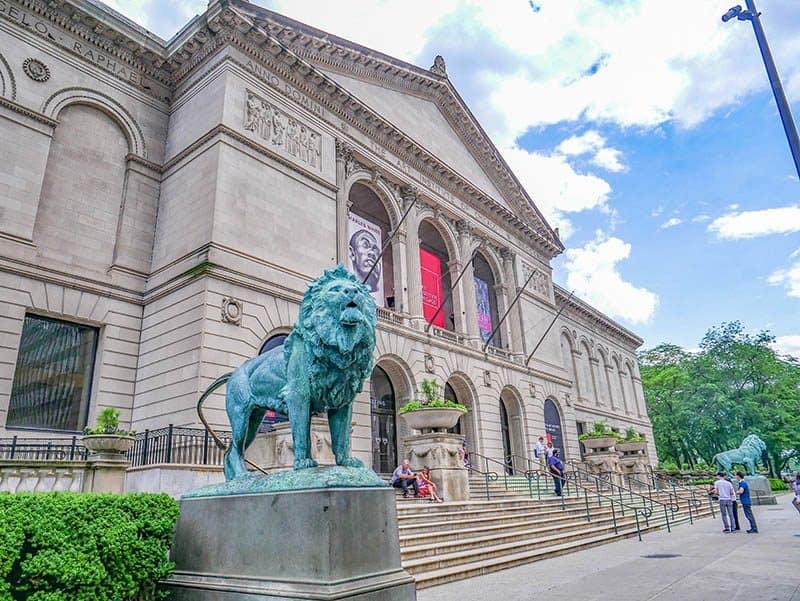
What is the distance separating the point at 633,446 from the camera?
31.3 metres

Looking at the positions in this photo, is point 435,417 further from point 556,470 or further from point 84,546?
point 84,546

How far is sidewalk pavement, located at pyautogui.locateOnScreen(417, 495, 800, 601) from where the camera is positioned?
286 inches

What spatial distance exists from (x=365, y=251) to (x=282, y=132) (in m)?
5.73

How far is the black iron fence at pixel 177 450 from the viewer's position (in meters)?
13.5

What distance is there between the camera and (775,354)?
50625mm

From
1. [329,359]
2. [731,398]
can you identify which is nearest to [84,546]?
[329,359]

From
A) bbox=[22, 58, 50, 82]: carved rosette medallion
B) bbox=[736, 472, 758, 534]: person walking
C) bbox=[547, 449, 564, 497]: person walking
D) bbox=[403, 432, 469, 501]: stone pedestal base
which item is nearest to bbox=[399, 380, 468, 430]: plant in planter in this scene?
bbox=[403, 432, 469, 501]: stone pedestal base

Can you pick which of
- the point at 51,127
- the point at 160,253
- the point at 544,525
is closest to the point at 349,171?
the point at 160,253

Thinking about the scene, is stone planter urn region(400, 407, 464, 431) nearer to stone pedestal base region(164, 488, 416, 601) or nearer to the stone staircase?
the stone staircase

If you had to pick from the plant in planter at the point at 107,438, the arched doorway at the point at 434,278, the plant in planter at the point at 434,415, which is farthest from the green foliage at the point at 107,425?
the arched doorway at the point at 434,278

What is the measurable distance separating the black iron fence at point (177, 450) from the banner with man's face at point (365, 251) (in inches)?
386

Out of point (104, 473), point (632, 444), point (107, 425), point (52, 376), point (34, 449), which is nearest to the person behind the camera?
point (104, 473)

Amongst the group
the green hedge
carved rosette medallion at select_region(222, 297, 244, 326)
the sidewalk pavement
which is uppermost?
carved rosette medallion at select_region(222, 297, 244, 326)

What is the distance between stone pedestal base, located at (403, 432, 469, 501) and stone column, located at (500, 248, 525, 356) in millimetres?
16108
